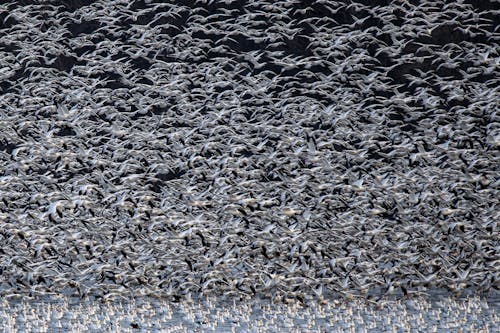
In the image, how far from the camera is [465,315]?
22766mm

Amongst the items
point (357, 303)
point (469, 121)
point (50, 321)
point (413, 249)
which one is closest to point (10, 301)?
point (50, 321)

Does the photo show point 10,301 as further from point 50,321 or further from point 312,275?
point 312,275


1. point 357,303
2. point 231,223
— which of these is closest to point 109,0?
point 231,223

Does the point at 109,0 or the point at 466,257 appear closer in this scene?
the point at 466,257

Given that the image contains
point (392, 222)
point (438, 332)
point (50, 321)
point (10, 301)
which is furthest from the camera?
point (392, 222)

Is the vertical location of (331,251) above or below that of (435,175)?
below

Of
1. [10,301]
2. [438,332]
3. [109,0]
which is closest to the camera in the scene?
[438,332]

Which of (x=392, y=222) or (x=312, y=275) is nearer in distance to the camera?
(x=312, y=275)

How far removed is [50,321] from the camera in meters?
23.7

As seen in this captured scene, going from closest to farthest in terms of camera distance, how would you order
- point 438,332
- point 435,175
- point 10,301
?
point 438,332
point 10,301
point 435,175

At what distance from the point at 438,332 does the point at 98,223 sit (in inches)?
A: 518

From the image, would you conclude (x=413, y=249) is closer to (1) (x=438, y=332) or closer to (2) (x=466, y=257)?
(2) (x=466, y=257)

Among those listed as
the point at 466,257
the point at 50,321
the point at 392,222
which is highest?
the point at 50,321

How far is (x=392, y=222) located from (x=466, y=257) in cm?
461
